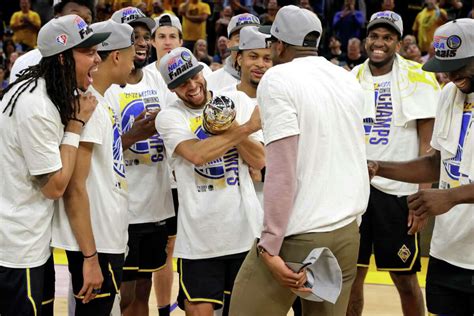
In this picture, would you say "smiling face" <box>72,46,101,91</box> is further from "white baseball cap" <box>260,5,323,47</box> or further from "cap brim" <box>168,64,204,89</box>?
"white baseball cap" <box>260,5,323,47</box>

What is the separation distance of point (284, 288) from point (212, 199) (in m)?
1.12

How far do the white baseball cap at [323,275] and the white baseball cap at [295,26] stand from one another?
2.93 feet

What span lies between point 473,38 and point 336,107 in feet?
2.95

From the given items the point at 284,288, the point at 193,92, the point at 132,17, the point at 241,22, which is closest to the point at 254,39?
the point at 193,92

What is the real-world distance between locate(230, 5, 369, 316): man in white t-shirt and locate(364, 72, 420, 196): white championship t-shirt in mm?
1939

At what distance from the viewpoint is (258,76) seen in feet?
16.6

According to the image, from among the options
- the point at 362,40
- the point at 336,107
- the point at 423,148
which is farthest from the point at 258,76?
the point at 362,40

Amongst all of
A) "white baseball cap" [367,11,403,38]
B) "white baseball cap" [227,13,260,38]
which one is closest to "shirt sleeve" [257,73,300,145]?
"white baseball cap" [367,11,403,38]

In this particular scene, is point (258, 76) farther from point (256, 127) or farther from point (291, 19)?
point (291, 19)

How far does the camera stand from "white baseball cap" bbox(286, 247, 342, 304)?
334 centimetres

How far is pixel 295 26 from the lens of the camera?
3520 mm

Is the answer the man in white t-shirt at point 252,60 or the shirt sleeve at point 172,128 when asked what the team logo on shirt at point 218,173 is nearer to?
the shirt sleeve at point 172,128

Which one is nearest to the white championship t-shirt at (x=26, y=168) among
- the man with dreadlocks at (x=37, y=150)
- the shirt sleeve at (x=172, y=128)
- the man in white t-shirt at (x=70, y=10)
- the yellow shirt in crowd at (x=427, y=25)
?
the man with dreadlocks at (x=37, y=150)

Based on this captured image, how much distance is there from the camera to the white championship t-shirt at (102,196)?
3969 millimetres
